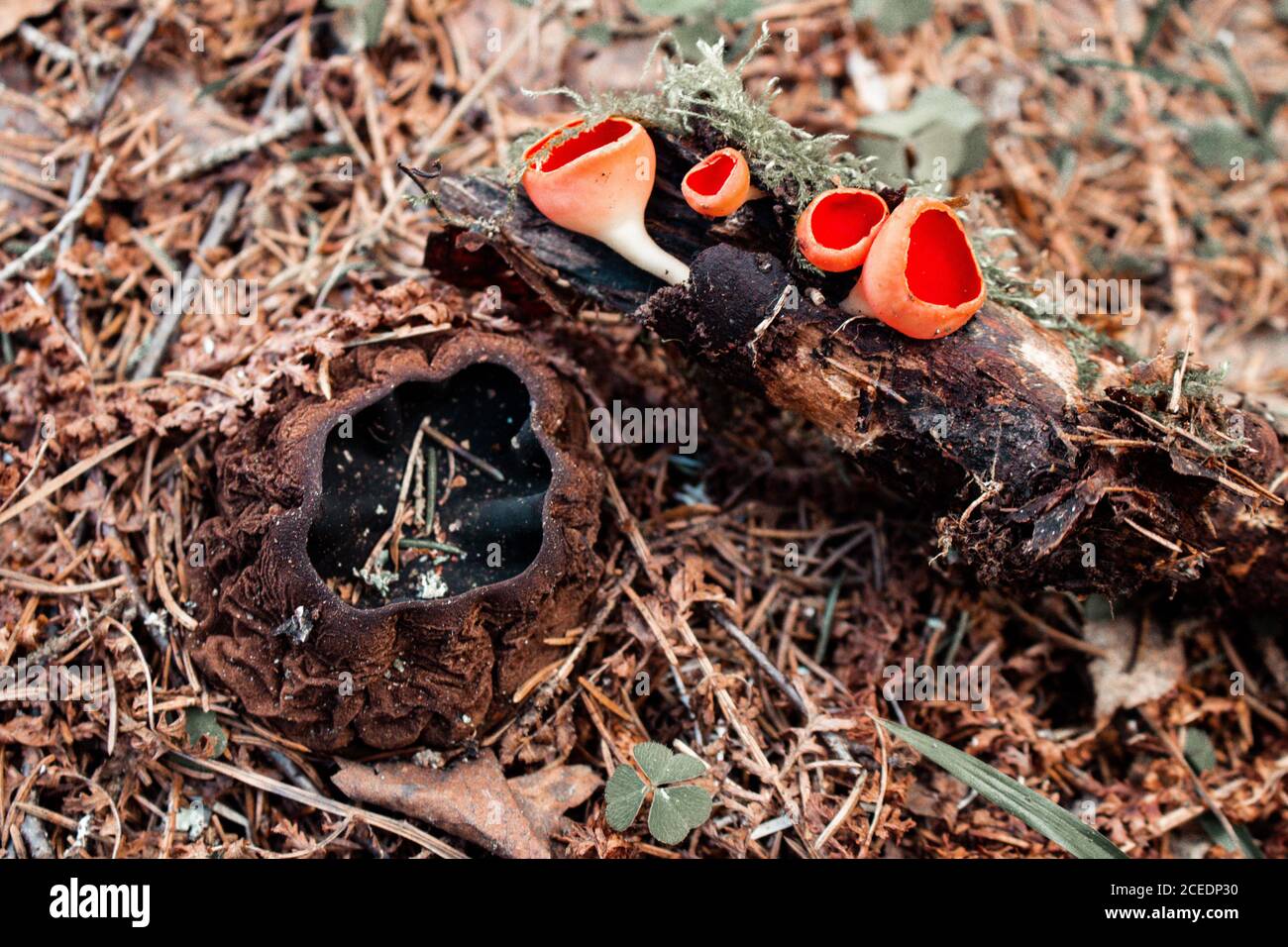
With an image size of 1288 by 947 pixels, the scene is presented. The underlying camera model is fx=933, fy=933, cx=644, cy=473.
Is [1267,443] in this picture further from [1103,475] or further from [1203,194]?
[1203,194]

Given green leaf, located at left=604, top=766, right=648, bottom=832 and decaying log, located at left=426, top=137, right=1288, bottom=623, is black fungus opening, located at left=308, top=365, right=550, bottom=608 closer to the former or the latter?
decaying log, located at left=426, top=137, right=1288, bottom=623

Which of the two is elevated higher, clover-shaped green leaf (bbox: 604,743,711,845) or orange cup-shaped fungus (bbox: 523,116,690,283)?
orange cup-shaped fungus (bbox: 523,116,690,283)

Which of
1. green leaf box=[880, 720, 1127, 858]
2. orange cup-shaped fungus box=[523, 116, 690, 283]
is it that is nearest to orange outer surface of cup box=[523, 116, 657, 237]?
orange cup-shaped fungus box=[523, 116, 690, 283]

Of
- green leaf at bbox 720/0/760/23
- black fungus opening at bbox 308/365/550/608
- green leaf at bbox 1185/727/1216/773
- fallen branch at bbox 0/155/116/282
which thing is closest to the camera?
black fungus opening at bbox 308/365/550/608

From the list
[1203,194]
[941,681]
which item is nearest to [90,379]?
[941,681]

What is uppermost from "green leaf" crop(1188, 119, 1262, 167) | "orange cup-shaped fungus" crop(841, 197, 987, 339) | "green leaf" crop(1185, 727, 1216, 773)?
"orange cup-shaped fungus" crop(841, 197, 987, 339)

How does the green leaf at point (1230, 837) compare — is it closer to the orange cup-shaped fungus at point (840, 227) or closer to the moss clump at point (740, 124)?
the orange cup-shaped fungus at point (840, 227)

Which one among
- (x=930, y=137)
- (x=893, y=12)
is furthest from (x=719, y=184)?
(x=893, y=12)
